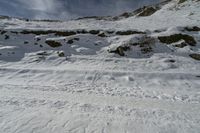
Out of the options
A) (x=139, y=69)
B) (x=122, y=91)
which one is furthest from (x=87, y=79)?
(x=139, y=69)

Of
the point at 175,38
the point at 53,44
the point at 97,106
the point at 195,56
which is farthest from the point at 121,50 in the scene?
the point at 97,106

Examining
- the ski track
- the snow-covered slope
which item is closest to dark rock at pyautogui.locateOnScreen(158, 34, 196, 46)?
the snow-covered slope

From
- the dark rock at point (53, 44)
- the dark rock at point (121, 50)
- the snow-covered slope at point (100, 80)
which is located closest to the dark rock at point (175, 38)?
the snow-covered slope at point (100, 80)

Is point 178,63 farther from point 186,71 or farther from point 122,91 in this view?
point 122,91

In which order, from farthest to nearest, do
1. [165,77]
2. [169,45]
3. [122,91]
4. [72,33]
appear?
1. [72,33]
2. [169,45]
3. [165,77]
4. [122,91]

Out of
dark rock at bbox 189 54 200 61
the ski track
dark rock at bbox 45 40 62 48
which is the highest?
dark rock at bbox 45 40 62 48

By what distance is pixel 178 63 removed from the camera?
13.0 metres

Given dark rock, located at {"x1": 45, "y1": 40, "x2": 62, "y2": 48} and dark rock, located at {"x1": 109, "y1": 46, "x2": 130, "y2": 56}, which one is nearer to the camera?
dark rock, located at {"x1": 109, "y1": 46, "x2": 130, "y2": 56}

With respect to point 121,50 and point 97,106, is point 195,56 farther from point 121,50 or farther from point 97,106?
point 97,106

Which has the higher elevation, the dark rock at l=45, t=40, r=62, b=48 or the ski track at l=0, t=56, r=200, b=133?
the dark rock at l=45, t=40, r=62, b=48

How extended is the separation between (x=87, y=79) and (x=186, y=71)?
5.47 m

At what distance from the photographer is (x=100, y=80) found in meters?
11.0

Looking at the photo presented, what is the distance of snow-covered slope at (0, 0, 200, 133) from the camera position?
6770mm

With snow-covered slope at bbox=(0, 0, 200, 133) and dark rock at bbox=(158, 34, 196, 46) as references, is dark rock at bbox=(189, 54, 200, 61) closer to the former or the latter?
snow-covered slope at bbox=(0, 0, 200, 133)
